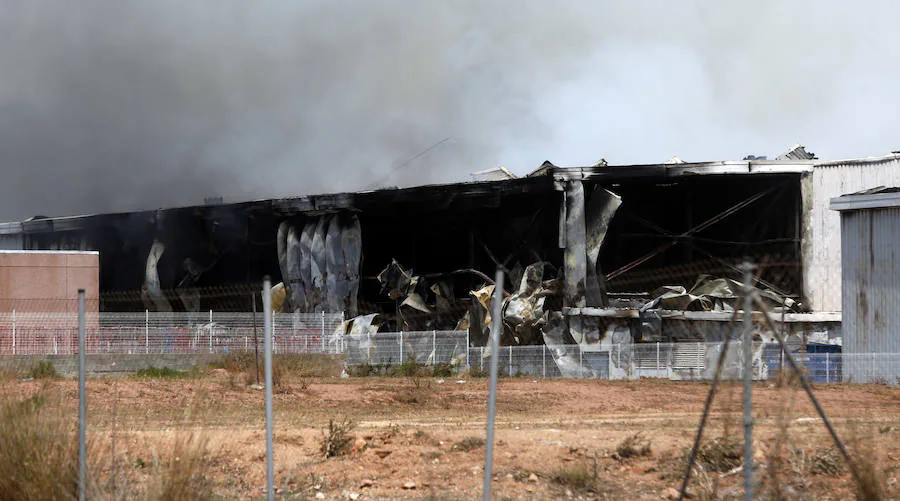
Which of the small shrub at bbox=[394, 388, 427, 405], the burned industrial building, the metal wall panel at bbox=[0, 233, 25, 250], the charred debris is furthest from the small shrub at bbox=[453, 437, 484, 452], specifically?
the metal wall panel at bbox=[0, 233, 25, 250]

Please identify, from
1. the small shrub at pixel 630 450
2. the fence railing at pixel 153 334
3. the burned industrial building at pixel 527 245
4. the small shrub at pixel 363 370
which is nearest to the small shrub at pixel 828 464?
the small shrub at pixel 630 450

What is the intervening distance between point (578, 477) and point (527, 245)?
24665mm

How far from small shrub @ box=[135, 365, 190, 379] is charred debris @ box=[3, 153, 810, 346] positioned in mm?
10287

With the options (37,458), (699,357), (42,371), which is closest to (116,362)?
(42,371)

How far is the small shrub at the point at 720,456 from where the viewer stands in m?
11.2

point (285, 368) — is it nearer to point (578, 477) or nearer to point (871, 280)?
point (871, 280)

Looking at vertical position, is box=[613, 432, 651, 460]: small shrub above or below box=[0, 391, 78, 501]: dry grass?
below

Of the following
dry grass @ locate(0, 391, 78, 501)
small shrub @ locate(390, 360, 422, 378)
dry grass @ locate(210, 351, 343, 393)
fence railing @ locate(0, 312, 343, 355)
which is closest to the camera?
dry grass @ locate(0, 391, 78, 501)

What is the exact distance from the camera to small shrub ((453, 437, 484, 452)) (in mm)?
12747

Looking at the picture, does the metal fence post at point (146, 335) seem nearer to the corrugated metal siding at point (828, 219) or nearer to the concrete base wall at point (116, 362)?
the concrete base wall at point (116, 362)

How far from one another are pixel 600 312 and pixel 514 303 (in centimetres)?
328

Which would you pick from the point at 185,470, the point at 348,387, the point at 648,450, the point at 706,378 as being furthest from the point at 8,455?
the point at 706,378

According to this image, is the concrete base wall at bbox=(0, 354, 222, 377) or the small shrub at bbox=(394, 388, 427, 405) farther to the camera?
the concrete base wall at bbox=(0, 354, 222, 377)

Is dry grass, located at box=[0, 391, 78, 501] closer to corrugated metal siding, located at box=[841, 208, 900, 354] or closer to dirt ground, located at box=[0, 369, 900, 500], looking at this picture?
dirt ground, located at box=[0, 369, 900, 500]
